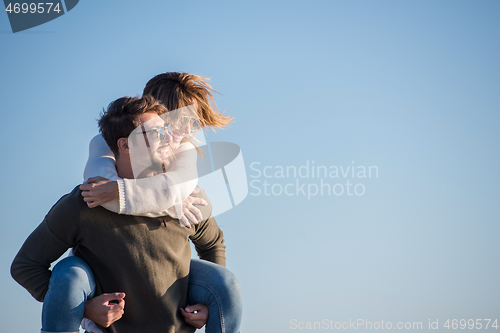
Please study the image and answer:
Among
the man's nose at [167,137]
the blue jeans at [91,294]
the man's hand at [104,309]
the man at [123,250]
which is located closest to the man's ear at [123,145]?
the man at [123,250]

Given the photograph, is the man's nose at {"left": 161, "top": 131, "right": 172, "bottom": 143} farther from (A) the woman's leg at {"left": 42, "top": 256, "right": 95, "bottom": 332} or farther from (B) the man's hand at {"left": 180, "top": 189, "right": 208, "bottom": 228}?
(A) the woman's leg at {"left": 42, "top": 256, "right": 95, "bottom": 332}

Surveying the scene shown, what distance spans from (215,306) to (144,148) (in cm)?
72

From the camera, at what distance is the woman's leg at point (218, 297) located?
202 centimetres

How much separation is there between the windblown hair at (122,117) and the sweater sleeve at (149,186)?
86 millimetres

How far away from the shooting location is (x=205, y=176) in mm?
2482

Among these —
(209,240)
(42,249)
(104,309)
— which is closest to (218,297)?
(209,240)

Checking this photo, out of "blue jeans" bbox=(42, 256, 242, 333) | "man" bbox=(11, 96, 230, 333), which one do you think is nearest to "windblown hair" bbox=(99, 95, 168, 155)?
"man" bbox=(11, 96, 230, 333)

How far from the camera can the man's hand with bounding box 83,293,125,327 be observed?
1.82 m

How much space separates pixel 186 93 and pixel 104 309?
152cm

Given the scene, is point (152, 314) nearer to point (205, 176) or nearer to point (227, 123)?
point (205, 176)

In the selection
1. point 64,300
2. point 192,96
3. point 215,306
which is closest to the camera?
point 64,300

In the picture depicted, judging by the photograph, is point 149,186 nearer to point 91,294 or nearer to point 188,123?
point 91,294

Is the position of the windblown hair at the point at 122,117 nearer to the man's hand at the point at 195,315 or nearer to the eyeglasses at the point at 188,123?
the eyeglasses at the point at 188,123

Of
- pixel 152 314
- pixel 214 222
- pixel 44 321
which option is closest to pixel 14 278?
pixel 44 321
